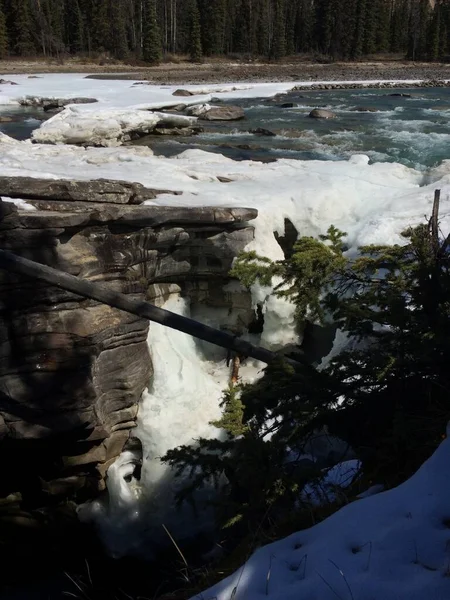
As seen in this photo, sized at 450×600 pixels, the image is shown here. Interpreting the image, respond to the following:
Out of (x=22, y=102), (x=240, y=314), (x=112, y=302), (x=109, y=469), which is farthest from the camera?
(x=22, y=102)

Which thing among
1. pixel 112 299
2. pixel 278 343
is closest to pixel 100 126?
pixel 278 343

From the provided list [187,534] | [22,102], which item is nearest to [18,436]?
[187,534]

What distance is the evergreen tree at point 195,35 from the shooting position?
49.3 m

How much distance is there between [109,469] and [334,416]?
4.45m

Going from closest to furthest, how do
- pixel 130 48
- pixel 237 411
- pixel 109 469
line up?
pixel 237 411 → pixel 109 469 → pixel 130 48

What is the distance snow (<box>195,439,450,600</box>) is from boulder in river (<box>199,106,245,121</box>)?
1872cm

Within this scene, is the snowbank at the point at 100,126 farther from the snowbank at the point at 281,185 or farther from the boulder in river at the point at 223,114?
the snowbank at the point at 281,185

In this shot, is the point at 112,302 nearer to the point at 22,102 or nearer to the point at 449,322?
the point at 449,322

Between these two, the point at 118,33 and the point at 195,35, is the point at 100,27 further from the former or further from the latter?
the point at 195,35

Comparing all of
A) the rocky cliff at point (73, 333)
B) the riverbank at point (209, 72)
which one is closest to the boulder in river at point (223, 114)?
the rocky cliff at point (73, 333)

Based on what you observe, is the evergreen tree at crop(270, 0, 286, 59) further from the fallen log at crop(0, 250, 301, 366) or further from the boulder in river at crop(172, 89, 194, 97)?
the fallen log at crop(0, 250, 301, 366)

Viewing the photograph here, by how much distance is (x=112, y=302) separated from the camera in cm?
287

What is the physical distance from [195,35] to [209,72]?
9602 millimetres

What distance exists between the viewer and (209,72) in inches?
1660
